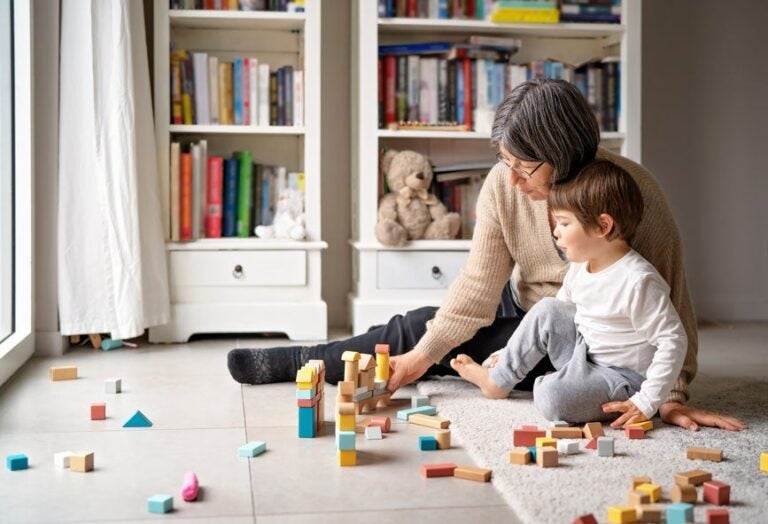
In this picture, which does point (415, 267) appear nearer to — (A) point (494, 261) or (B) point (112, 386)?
(A) point (494, 261)

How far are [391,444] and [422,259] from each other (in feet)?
4.91

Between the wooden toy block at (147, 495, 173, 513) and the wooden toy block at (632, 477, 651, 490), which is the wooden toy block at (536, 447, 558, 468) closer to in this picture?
the wooden toy block at (632, 477, 651, 490)

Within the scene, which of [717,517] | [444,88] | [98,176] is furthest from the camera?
[444,88]

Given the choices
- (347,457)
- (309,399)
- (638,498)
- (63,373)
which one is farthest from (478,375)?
(63,373)

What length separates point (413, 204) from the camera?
3.37 m

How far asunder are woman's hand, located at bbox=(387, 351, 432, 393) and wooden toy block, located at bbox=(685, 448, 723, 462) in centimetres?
65

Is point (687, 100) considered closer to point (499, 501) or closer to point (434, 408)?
point (434, 408)

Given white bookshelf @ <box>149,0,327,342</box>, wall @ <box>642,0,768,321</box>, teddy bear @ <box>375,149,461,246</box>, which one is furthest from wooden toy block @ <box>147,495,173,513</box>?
wall @ <box>642,0,768,321</box>

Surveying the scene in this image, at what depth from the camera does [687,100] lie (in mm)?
3875

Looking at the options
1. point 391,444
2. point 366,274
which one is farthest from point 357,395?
point 366,274

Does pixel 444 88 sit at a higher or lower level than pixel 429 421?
higher

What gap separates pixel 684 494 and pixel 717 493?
0.05m

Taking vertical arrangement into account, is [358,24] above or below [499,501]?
above

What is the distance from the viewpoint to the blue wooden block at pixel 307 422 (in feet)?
6.33
